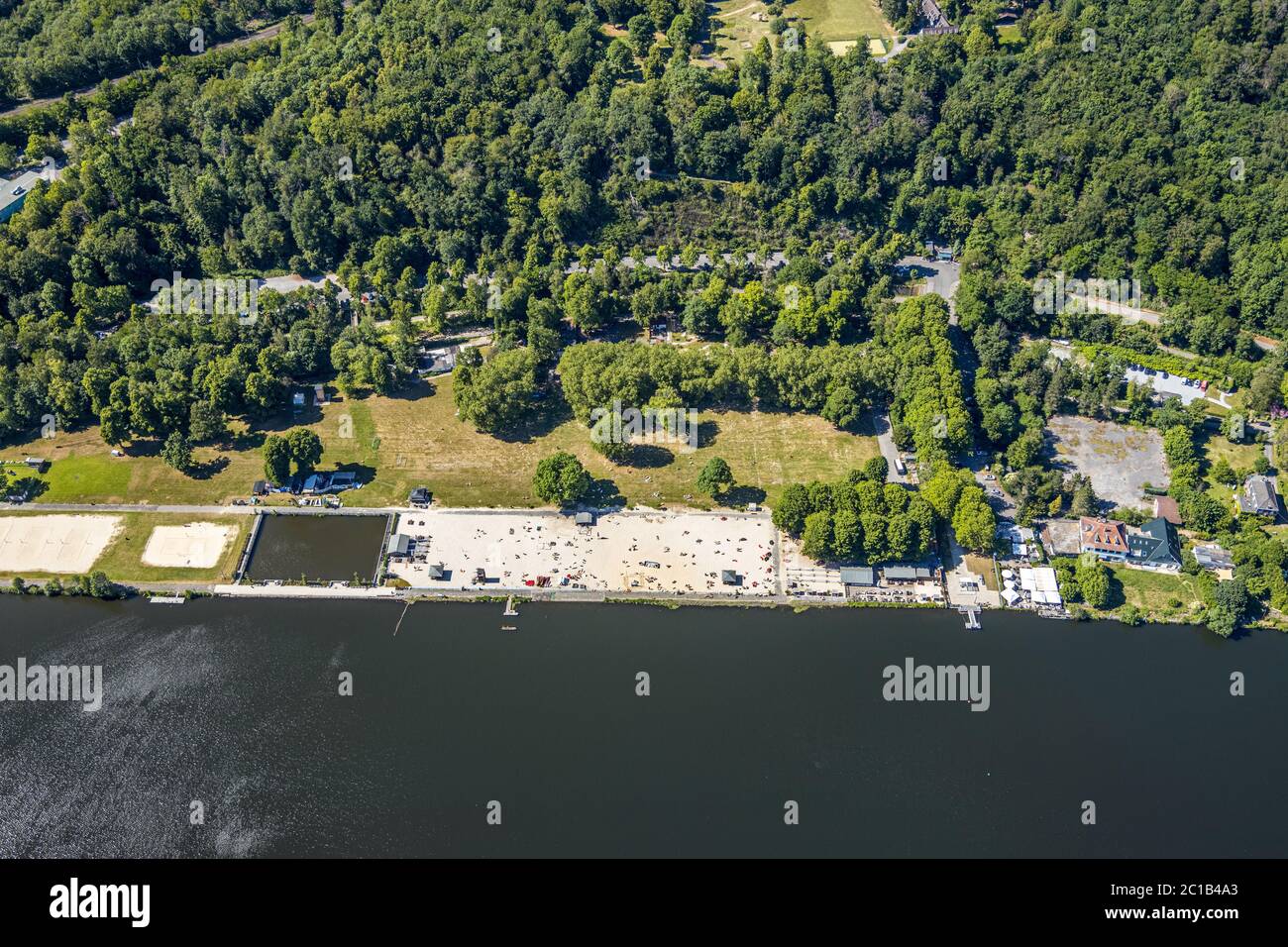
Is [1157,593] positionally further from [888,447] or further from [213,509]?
[213,509]

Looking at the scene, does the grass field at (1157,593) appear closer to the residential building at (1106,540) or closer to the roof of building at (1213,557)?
the residential building at (1106,540)

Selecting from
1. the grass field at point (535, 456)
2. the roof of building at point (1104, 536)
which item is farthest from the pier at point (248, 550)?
the roof of building at point (1104, 536)

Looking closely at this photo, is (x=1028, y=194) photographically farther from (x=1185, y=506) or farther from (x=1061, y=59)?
(x=1185, y=506)

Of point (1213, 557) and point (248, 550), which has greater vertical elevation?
point (248, 550)

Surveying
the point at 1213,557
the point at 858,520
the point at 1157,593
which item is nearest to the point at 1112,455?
the point at 1213,557

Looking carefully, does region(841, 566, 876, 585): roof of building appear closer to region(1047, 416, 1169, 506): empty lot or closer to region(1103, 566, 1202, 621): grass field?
region(1103, 566, 1202, 621): grass field
